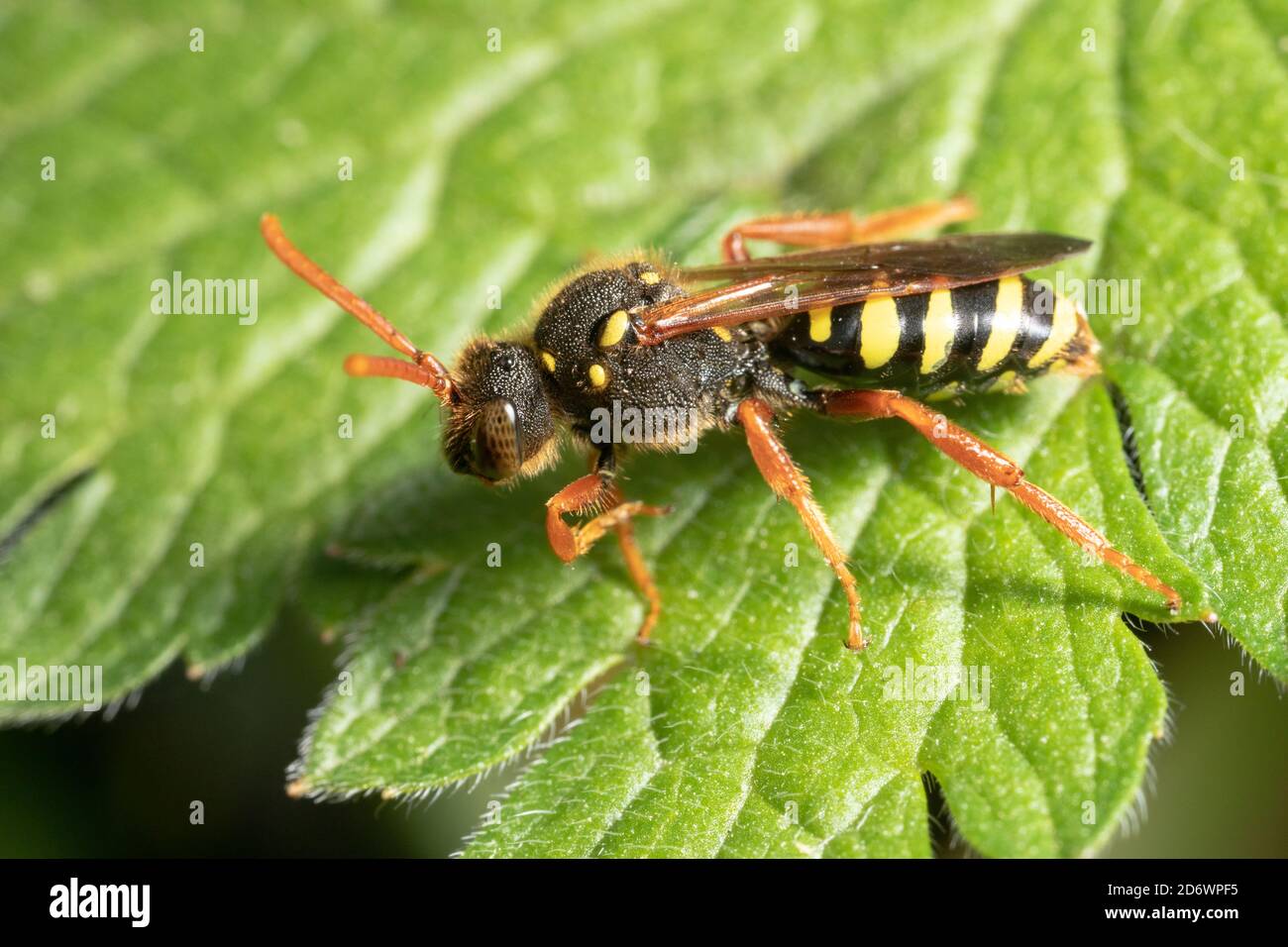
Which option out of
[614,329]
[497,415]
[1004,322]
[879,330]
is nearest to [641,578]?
[497,415]

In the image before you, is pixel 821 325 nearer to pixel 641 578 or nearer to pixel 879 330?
pixel 879 330

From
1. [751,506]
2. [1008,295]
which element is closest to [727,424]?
[751,506]

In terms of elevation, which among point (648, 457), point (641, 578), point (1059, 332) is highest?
point (1059, 332)

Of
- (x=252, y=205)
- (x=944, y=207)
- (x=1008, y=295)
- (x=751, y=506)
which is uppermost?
(x=252, y=205)

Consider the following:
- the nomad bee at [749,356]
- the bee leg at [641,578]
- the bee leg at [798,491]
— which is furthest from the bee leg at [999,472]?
the bee leg at [641,578]

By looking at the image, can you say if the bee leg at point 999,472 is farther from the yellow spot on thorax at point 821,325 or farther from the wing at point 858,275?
the wing at point 858,275

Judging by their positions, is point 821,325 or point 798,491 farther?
point 821,325
